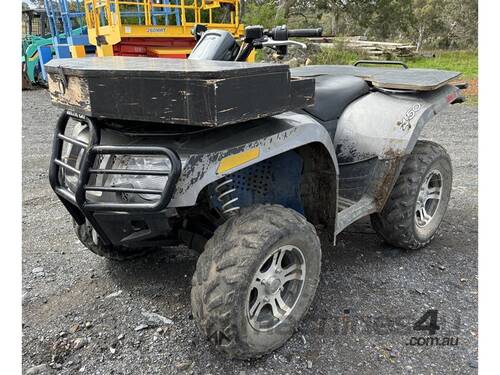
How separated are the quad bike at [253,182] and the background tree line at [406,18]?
74.5 ft

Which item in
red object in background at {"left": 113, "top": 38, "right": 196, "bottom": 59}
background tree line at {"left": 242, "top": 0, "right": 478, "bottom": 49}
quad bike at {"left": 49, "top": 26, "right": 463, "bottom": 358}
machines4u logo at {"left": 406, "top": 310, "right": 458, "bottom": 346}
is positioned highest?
background tree line at {"left": 242, "top": 0, "right": 478, "bottom": 49}

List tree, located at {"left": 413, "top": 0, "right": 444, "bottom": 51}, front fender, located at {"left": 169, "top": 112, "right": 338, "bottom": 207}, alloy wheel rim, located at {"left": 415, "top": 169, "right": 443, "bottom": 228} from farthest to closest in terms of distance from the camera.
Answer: tree, located at {"left": 413, "top": 0, "right": 444, "bottom": 51} < alloy wheel rim, located at {"left": 415, "top": 169, "right": 443, "bottom": 228} < front fender, located at {"left": 169, "top": 112, "right": 338, "bottom": 207}

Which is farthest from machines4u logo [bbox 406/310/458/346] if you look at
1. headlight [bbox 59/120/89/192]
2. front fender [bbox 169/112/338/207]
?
headlight [bbox 59/120/89/192]

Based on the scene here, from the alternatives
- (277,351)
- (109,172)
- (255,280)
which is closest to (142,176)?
(109,172)

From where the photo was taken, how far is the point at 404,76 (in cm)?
349

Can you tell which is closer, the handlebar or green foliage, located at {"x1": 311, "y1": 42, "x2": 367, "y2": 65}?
the handlebar

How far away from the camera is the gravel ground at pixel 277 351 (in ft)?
7.94

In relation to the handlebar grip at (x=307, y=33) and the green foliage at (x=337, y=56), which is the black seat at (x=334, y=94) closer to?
the handlebar grip at (x=307, y=33)

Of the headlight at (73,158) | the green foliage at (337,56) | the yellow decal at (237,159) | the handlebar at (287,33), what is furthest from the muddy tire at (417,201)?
the green foliage at (337,56)

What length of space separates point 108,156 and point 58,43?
34.9 ft

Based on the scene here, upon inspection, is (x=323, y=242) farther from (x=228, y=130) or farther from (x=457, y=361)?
(x=228, y=130)

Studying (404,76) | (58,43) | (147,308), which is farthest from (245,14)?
(147,308)

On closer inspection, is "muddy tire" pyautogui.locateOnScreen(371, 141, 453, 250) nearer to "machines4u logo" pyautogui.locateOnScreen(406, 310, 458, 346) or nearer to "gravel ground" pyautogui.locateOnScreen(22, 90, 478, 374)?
"gravel ground" pyautogui.locateOnScreen(22, 90, 478, 374)

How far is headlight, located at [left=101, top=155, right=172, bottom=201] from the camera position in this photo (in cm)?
214
